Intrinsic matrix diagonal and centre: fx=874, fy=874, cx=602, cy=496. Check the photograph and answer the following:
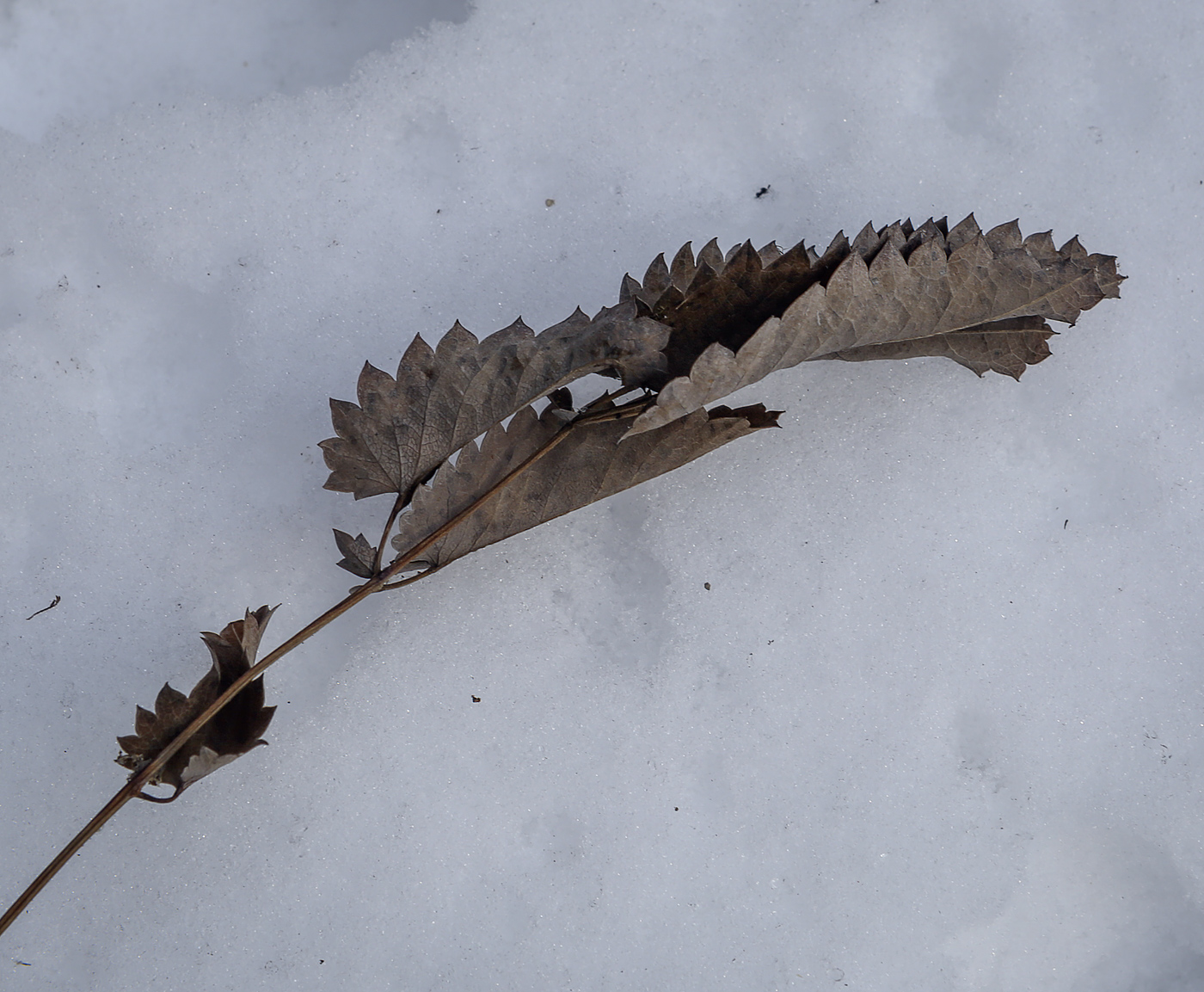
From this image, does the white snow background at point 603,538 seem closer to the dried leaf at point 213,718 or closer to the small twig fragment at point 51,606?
the small twig fragment at point 51,606

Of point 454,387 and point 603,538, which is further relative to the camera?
point 603,538

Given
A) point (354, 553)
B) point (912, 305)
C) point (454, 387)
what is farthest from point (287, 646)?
point (912, 305)

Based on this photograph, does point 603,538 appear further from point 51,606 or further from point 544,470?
point 51,606

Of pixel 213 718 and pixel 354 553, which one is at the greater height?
pixel 354 553

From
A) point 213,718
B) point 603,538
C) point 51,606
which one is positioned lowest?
point 213,718

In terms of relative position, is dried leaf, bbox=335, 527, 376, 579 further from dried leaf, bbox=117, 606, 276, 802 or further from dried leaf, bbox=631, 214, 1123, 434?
dried leaf, bbox=631, 214, 1123, 434

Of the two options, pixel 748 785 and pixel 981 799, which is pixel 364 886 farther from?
pixel 981 799

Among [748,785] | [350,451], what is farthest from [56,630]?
[748,785]
